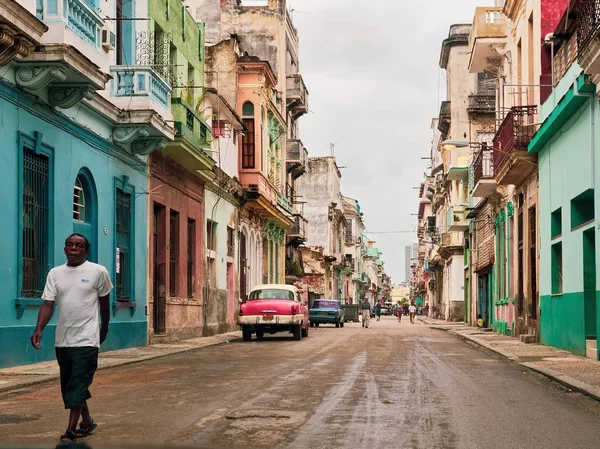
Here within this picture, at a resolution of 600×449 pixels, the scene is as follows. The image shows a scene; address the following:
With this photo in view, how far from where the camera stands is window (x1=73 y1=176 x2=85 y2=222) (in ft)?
65.0

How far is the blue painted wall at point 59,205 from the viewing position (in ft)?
50.7

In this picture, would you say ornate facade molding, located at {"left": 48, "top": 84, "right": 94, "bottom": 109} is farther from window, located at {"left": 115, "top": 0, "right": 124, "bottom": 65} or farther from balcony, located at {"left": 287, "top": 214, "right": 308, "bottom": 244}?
balcony, located at {"left": 287, "top": 214, "right": 308, "bottom": 244}

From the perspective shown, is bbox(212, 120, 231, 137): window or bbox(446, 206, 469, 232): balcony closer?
bbox(212, 120, 231, 137): window

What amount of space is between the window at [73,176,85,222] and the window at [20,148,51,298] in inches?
86.7

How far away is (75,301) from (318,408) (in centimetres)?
313

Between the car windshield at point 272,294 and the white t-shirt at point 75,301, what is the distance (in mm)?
21295

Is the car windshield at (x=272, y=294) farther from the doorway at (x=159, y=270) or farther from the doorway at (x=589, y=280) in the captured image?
the doorway at (x=589, y=280)

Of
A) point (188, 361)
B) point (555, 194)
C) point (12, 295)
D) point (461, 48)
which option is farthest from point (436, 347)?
point (461, 48)

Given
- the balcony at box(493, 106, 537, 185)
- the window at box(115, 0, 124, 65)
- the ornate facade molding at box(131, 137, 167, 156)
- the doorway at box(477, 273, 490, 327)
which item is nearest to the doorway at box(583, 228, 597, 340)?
the balcony at box(493, 106, 537, 185)

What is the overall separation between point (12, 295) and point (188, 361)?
12.1 ft

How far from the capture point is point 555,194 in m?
21.7

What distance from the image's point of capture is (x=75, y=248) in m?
7.70

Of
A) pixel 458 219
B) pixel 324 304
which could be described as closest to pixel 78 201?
pixel 324 304

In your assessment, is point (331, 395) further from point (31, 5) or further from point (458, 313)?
point (458, 313)
